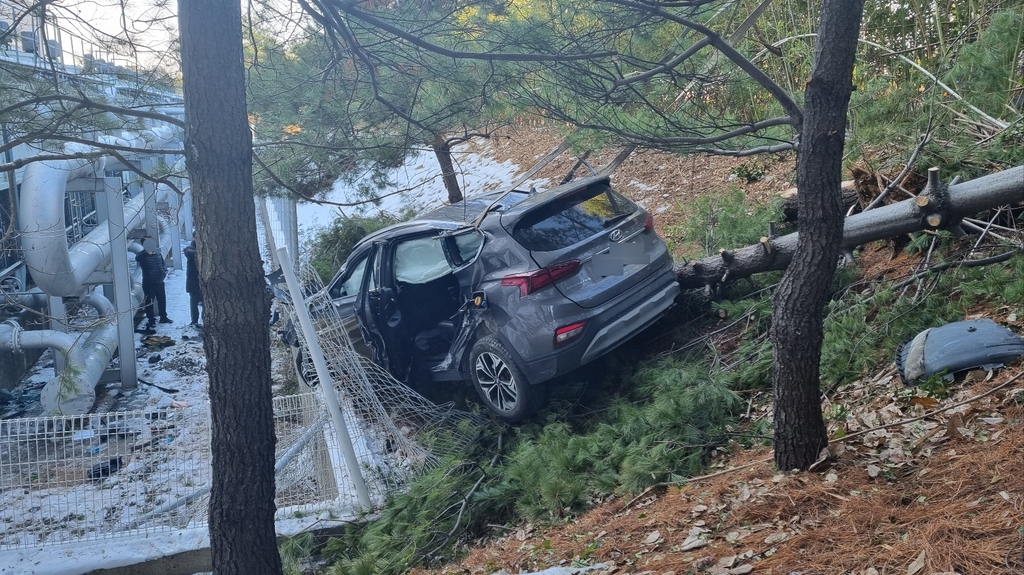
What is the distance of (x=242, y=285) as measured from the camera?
152 inches

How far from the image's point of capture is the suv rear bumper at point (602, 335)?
6.26m

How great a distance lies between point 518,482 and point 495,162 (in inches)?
516

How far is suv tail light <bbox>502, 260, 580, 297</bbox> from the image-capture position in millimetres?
6254

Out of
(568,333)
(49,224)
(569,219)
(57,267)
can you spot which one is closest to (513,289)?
(568,333)

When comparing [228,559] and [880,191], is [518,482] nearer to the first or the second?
[228,559]

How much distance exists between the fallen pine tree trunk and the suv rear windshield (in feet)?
2.97

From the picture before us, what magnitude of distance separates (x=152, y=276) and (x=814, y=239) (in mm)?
12362

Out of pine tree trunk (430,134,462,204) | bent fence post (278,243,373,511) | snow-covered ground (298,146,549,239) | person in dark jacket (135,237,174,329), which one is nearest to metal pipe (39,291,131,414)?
person in dark jacket (135,237,174,329)

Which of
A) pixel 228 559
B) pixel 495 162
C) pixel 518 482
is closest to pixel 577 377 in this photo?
pixel 518 482

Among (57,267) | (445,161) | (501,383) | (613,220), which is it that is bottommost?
(501,383)

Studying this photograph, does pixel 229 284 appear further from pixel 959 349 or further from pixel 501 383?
pixel 959 349

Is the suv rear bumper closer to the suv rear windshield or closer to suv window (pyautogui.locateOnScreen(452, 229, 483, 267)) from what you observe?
the suv rear windshield

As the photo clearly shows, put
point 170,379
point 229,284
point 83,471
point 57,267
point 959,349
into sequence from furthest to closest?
point 170,379
point 57,267
point 83,471
point 959,349
point 229,284

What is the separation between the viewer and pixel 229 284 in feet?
12.6
